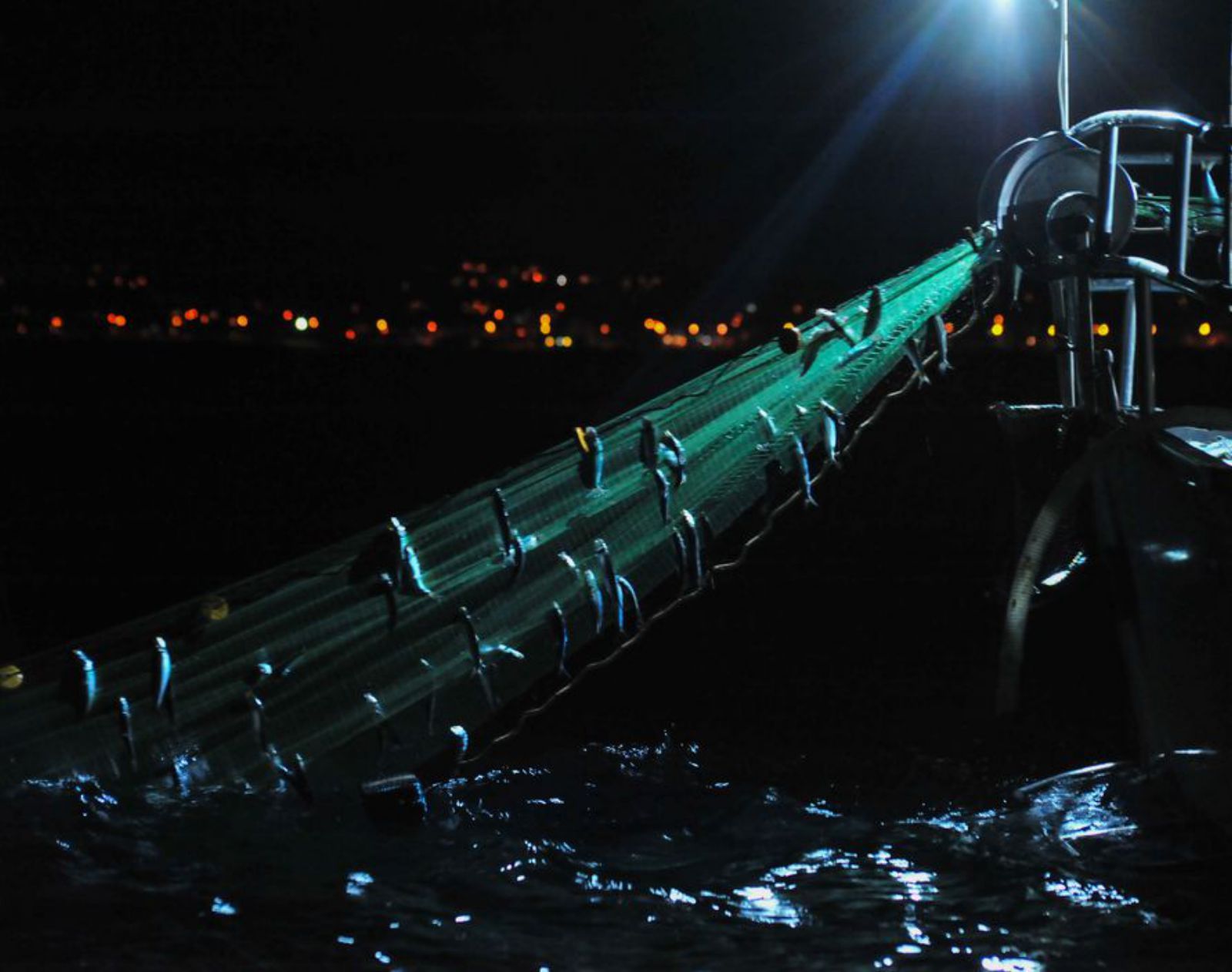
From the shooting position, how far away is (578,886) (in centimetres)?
461

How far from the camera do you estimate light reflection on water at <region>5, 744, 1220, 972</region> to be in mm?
4070

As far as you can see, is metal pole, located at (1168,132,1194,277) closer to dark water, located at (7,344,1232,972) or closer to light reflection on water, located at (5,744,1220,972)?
dark water, located at (7,344,1232,972)

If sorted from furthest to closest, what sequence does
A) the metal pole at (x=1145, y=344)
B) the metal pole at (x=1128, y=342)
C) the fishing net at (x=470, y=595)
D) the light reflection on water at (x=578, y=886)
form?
the metal pole at (x=1128, y=342) < the metal pole at (x=1145, y=344) < the fishing net at (x=470, y=595) < the light reflection on water at (x=578, y=886)

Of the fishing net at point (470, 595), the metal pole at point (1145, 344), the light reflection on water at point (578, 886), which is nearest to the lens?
the light reflection on water at point (578, 886)

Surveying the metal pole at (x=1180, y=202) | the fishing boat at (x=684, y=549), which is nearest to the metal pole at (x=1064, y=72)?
the fishing boat at (x=684, y=549)

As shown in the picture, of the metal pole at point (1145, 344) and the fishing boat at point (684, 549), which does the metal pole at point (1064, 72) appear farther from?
the metal pole at point (1145, 344)

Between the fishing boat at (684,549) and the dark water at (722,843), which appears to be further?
the fishing boat at (684,549)

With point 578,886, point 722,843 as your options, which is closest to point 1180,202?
point 722,843

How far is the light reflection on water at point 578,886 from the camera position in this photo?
160 inches

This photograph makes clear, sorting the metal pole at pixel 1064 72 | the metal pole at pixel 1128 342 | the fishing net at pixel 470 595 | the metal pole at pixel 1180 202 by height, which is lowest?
the fishing net at pixel 470 595

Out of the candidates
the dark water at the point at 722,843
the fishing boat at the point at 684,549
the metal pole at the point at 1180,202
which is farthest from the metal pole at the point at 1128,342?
the dark water at the point at 722,843

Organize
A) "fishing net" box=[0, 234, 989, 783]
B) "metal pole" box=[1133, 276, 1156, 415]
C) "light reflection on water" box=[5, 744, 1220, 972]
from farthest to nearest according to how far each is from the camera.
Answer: "metal pole" box=[1133, 276, 1156, 415]
"fishing net" box=[0, 234, 989, 783]
"light reflection on water" box=[5, 744, 1220, 972]

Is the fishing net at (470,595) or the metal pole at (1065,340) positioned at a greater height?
the metal pole at (1065,340)

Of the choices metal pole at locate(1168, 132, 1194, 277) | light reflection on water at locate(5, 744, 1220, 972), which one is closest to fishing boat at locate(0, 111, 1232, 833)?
metal pole at locate(1168, 132, 1194, 277)
